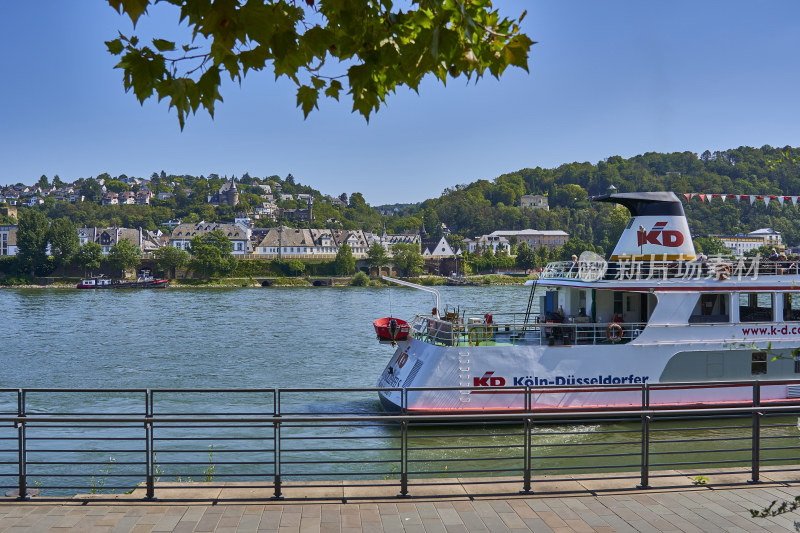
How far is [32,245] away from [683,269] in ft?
366

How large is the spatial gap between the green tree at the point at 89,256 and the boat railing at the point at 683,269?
350 ft

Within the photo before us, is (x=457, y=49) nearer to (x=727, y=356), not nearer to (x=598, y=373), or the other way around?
(x=598, y=373)

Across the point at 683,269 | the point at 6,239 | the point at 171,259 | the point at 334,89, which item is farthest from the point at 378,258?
the point at 334,89

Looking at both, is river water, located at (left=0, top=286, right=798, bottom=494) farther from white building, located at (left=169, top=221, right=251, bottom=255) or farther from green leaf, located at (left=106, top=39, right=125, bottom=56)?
white building, located at (left=169, top=221, right=251, bottom=255)

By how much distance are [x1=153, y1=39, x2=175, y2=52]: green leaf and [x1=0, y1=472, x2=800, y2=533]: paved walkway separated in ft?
12.9

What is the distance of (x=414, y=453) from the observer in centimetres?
1557

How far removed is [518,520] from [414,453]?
9.30m

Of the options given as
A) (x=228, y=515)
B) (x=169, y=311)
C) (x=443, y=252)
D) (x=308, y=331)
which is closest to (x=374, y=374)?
(x=308, y=331)

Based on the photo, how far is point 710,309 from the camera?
17.8m

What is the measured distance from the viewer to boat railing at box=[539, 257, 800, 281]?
57.8ft

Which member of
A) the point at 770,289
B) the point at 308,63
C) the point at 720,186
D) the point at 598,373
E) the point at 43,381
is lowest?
the point at 43,381

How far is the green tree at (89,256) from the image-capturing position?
11331 cm

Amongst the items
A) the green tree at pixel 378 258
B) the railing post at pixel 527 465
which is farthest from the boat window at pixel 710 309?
the green tree at pixel 378 258

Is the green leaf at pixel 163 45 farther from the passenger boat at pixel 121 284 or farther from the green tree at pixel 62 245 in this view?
the green tree at pixel 62 245
